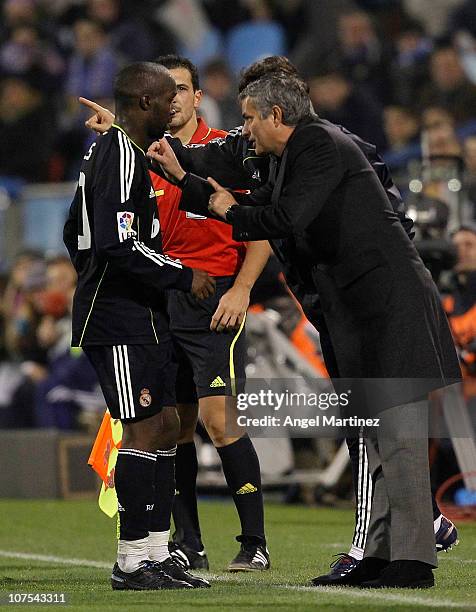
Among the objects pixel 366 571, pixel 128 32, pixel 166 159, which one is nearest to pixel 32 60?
pixel 128 32

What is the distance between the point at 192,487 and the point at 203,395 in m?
0.49

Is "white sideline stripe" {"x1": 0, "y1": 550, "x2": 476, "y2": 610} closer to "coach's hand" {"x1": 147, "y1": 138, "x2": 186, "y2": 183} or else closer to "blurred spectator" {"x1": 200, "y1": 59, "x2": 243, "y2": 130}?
"coach's hand" {"x1": 147, "y1": 138, "x2": 186, "y2": 183}

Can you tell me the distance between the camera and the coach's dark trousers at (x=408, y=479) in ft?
16.9

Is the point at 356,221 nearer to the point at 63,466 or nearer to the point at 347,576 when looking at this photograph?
the point at 347,576

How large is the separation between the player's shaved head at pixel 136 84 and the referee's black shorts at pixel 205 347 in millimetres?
1226

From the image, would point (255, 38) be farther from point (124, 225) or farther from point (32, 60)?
point (124, 225)

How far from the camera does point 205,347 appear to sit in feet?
21.5

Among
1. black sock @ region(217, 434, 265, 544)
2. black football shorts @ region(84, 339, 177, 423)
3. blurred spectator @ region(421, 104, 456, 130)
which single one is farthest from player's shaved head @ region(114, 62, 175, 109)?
blurred spectator @ region(421, 104, 456, 130)

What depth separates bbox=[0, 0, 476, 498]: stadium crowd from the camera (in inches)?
433

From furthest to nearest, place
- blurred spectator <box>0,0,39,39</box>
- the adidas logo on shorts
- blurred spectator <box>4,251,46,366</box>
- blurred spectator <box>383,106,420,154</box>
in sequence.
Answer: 1. blurred spectator <box>0,0,39,39</box>
2. blurred spectator <box>383,106,420,154</box>
3. blurred spectator <box>4,251,46,366</box>
4. the adidas logo on shorts

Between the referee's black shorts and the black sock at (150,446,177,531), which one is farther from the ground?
the referee's black shorts

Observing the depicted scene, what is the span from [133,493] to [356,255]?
118cm

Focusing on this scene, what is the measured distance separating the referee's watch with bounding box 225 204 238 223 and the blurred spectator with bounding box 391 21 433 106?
30.8ft

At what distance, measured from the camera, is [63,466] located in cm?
1129
